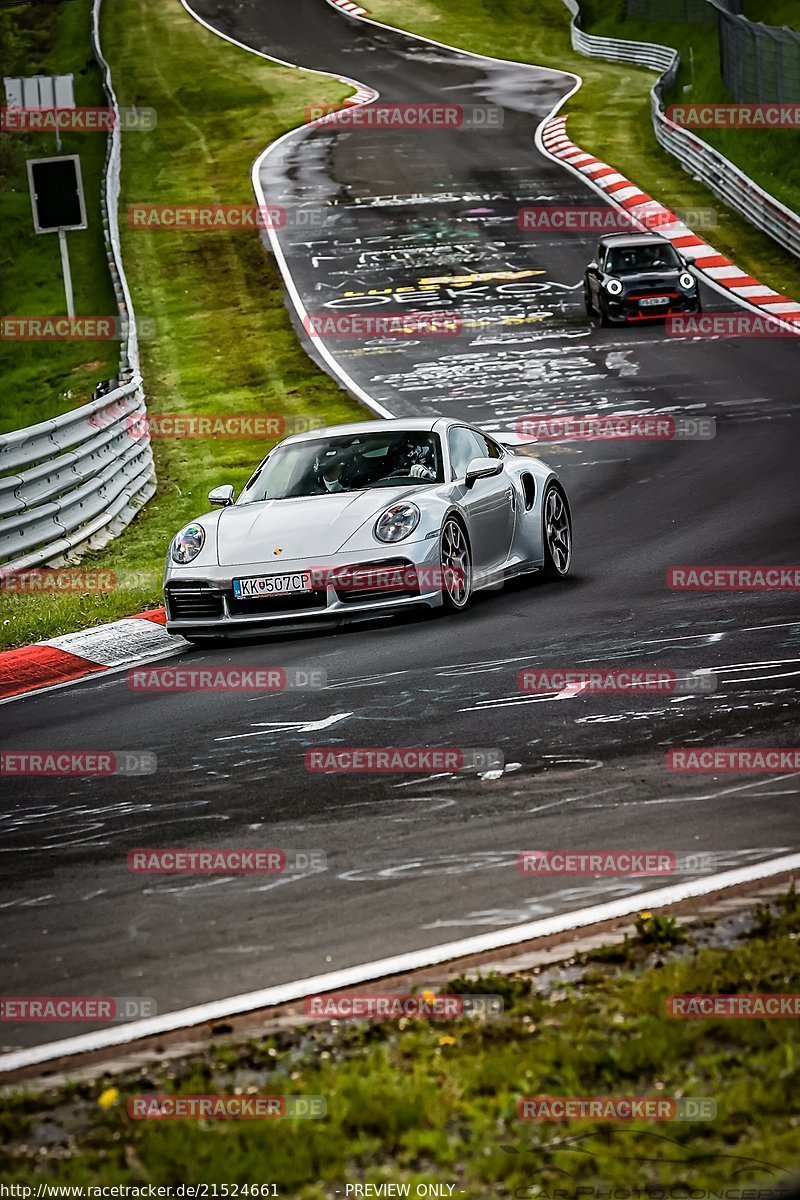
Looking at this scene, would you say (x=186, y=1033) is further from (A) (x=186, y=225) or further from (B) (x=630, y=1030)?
(A) (x=186, y=225)

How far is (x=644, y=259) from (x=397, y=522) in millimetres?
18038

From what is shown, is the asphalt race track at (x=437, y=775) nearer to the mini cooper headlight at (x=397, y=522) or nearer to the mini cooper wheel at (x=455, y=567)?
the mini cooper wheel at (x=455, y=567)

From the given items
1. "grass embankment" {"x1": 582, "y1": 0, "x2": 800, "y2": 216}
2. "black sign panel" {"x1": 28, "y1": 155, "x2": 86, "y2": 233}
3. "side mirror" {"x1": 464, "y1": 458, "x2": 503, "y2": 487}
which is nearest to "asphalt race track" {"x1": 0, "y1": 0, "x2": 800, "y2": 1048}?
"side mirror" {"x1": 464, "y1": 458, "x2": 503, "y2": 487}

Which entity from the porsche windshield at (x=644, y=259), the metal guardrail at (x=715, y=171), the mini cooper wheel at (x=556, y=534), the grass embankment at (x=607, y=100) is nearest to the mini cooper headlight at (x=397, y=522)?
the mini cooper wheel at (x=556, y=534)

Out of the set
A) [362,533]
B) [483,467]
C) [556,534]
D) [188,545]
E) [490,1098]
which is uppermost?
[490,1098]

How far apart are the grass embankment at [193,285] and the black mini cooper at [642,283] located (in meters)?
5.02

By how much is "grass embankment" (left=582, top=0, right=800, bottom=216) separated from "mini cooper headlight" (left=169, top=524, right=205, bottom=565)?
A: 25.3 metres

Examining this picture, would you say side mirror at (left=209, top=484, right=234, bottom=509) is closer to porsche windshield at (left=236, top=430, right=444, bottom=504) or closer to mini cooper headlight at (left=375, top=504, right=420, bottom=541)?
porsche windshield at (left=236, top=430, right=444, bottom=504)

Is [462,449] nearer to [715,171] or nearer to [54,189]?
[54,189]

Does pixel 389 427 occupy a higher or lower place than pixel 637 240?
higher

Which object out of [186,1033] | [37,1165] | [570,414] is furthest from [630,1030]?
[570,414]

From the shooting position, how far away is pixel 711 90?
145ft

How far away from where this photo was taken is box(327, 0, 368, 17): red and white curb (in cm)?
6275

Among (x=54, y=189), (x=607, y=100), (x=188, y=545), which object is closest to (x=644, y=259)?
(x=54, y=189)
